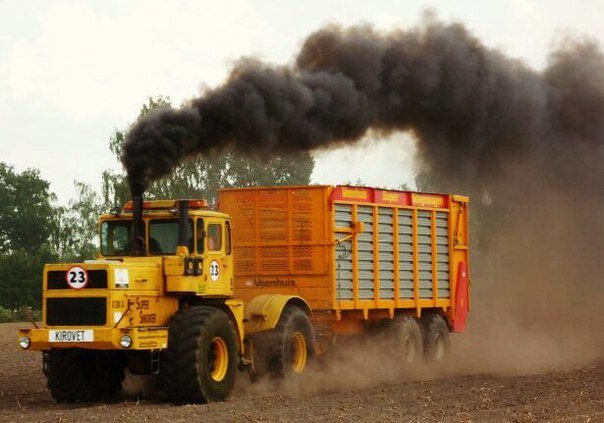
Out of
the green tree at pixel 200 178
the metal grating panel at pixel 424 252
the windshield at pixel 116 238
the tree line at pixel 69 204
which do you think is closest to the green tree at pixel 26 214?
the tree line at pixel 69 204

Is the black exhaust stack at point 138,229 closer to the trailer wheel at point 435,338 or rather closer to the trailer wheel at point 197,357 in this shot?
the trailer wheel at point 197,357

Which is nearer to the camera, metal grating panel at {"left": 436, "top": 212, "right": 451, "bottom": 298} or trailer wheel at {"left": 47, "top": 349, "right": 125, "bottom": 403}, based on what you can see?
trailer wheel at {"left": 47, "top": 349, "right": 125, "bottom": 403}

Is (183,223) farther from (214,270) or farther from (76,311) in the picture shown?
(76,311)

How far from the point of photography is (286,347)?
18.7 meters

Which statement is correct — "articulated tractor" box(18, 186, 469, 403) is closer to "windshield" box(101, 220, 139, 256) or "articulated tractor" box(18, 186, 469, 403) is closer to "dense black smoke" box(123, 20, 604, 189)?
"windshield" box(101, 220, 139, 256)

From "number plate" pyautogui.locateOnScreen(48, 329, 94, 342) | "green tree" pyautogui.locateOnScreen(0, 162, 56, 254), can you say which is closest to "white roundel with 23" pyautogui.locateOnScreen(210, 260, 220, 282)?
"number plate" pyautogui.locateOnScreen(48, 329, 94, 342)

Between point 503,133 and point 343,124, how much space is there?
541 cm

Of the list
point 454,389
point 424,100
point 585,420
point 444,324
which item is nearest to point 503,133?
point 424,100

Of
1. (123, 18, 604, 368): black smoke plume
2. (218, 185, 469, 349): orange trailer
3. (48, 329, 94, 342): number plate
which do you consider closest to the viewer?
(48, 329, 94, 342): number plate

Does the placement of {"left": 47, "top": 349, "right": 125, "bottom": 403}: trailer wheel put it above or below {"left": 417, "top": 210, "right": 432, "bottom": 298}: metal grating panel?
below

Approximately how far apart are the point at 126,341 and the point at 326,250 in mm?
5613

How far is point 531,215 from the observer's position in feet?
97.7

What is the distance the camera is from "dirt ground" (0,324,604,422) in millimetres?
14461

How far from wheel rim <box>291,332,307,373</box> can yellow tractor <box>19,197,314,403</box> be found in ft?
2.38
